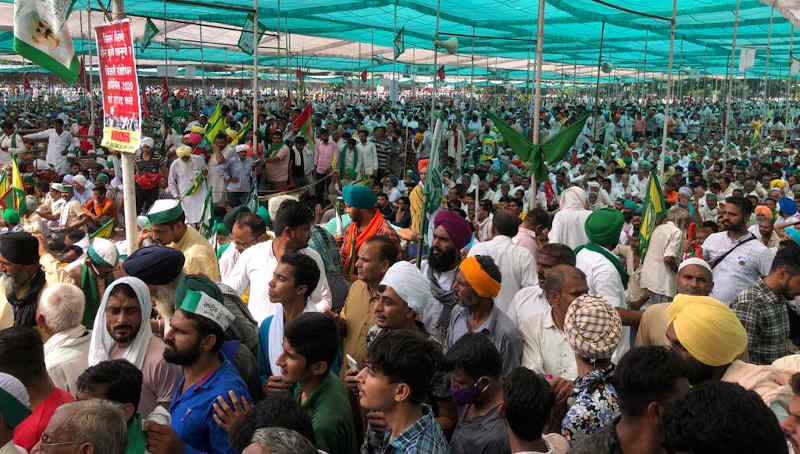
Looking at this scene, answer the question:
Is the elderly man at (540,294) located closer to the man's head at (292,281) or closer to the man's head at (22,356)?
the man's head at (292,281)

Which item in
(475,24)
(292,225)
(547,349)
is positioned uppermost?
(475,24)

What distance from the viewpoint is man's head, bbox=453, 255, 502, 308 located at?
10.5ft

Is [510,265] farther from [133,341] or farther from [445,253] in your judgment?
[133,341]

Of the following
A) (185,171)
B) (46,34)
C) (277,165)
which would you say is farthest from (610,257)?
(277,165)

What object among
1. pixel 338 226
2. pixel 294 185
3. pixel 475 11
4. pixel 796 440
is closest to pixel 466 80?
pixel 475 11

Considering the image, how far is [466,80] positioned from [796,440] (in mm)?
52705

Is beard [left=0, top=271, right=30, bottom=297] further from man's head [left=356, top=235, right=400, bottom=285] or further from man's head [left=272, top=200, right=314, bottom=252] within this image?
man's head [left=356, top=235, right=400, bottom=285]

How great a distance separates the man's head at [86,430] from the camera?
1.85 meters

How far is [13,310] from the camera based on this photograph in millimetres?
3529

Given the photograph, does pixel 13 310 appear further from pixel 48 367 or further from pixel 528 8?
pixel 528 8

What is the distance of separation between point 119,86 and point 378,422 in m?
2.51

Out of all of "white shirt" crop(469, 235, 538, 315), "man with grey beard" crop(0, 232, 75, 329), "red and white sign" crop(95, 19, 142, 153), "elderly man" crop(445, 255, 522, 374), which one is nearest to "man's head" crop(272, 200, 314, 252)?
"red and white sign" crop(95, 19, 142, 153)

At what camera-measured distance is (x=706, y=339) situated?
256cm

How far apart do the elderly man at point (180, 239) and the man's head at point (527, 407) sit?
2403 millimetres
